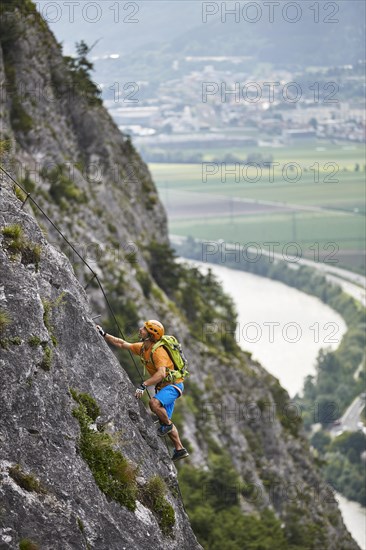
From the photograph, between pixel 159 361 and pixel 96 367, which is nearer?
pixel 96 367

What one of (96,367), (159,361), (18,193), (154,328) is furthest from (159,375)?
(18,193)

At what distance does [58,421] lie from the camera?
10.2m

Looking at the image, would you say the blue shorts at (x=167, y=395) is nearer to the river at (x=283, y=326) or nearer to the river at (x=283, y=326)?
the river at (x=283, y=326)

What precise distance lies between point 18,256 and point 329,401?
97266 millimetres

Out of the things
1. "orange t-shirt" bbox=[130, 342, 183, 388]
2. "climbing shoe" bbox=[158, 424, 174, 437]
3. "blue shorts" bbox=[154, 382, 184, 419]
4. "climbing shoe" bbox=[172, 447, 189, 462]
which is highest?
"orange t-shirt" bbox=[130, 342, 183, 388]

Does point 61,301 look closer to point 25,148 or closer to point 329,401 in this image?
point 25,148

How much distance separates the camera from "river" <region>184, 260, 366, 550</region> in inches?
4926

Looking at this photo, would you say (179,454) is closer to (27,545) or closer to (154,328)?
(154,328)

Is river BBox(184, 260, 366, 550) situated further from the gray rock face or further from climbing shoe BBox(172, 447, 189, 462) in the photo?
the gray rock face

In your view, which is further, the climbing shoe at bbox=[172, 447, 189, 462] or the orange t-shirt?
the climbing shoe at bbox=[172, 447, 189, 462]

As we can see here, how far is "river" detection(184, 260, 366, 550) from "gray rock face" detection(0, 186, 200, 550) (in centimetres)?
9651

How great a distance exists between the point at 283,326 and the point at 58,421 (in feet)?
421

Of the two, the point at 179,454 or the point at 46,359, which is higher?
the point at 46,359

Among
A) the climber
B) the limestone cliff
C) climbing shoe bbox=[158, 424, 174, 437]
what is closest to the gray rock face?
the limestone cliff
